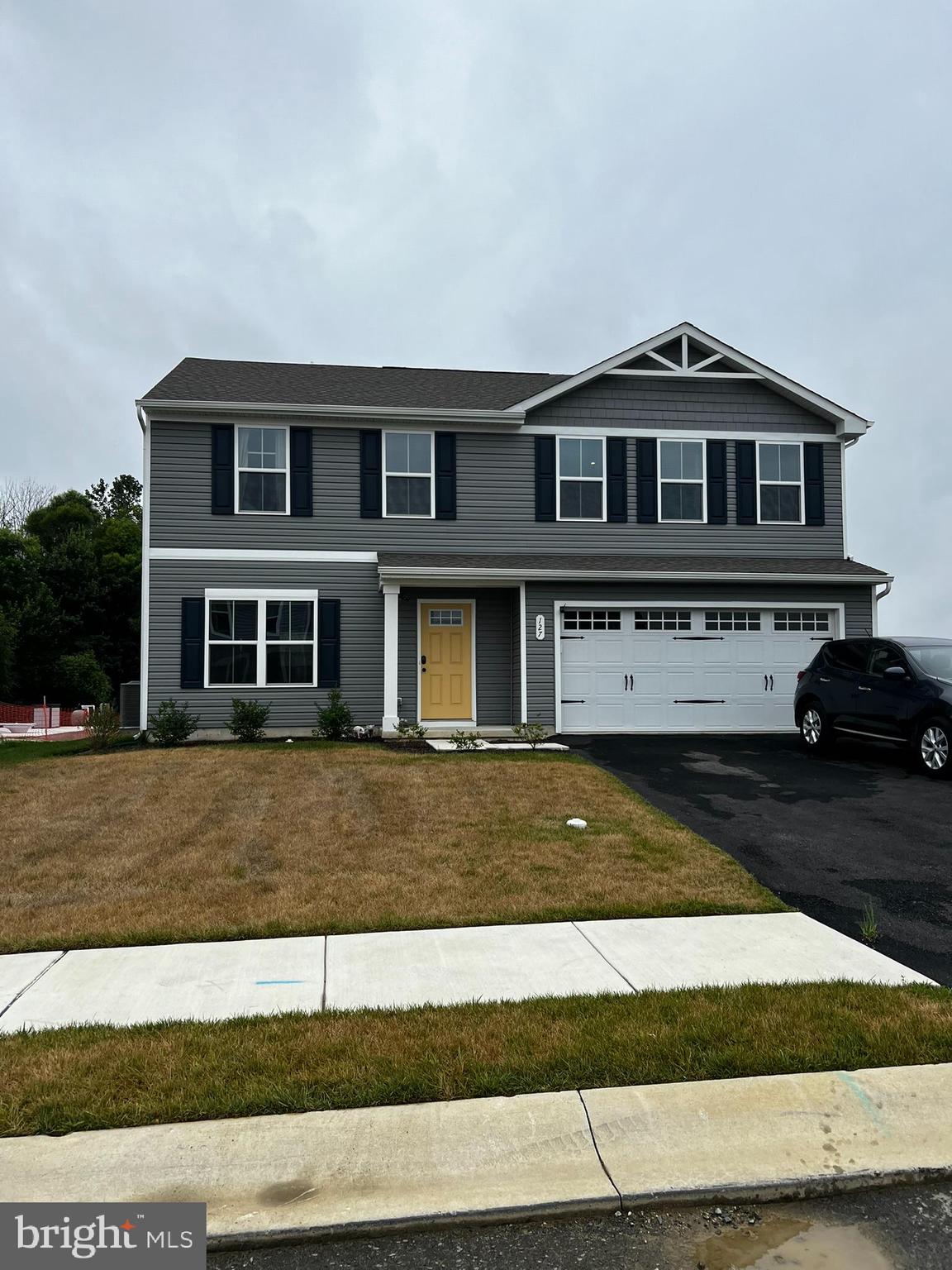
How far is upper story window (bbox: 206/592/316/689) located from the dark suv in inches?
343

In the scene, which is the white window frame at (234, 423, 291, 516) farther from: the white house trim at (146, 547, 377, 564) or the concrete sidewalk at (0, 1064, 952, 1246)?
the concrete sidewalk at (0, 1064, 952, 1246)

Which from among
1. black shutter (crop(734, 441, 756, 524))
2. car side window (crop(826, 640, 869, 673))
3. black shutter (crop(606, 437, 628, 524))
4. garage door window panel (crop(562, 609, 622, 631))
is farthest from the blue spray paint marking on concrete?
black shutter (crop(734, 441, 756, 524))

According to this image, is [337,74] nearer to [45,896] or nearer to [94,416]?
[45,896]

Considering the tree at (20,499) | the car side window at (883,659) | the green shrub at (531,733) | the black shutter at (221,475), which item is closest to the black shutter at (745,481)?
the car side window at (883,659)

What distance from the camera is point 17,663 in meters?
28.0

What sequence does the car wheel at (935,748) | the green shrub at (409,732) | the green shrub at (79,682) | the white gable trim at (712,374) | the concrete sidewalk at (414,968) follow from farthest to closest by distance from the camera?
the green shrub at (79,682), the white gable trim at (712,374), the green shrub at (409,732), the car wheel at (935,748), the concrete sidewalk at (414,968)

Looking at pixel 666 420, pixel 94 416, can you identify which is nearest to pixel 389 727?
pixel 666 420

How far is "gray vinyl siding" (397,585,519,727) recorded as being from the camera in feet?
50.8

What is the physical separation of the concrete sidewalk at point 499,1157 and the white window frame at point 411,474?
13.0 meters

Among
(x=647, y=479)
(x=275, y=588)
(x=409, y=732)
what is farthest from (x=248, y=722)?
(x=647, y=479)

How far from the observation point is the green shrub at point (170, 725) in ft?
46.2

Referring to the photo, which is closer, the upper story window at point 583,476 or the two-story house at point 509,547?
the two-story house at point 509,547

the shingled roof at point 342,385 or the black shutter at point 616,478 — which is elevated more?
the shingled roof at point 342,385

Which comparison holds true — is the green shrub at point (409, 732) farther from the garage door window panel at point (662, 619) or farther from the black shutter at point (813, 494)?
the black shutter at point (813, 494)
